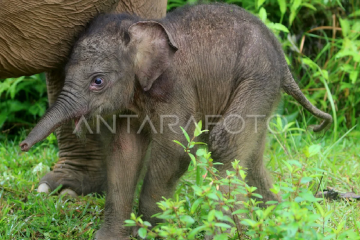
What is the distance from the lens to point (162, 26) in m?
3.32

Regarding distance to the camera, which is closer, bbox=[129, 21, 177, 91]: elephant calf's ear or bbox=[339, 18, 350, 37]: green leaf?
bbox=[129, 21, 177, 91]: elephant calf's ear

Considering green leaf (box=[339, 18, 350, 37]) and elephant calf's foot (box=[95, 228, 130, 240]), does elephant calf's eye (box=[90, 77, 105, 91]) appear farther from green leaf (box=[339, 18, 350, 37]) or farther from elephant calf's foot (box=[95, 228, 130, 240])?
green leaf (box=[339, 18, 350, 37])

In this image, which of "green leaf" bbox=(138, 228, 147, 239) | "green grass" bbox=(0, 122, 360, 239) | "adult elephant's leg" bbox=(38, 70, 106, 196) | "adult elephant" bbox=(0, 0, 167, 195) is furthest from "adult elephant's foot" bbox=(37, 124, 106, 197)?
"green leaf" bbox=(138, 228, 147, 239)

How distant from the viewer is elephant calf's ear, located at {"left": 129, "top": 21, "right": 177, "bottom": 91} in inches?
131

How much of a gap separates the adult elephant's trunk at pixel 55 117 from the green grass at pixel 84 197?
0.66 meters

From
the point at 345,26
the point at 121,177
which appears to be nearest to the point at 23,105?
the point at 121,177

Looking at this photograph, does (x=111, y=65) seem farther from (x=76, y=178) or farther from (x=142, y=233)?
(x=76, y=178)

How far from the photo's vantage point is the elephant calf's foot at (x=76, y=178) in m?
4.26

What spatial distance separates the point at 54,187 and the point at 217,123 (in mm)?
1450

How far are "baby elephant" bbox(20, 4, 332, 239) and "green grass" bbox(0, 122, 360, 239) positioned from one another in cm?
29

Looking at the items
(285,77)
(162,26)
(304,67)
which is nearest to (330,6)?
(304,67)

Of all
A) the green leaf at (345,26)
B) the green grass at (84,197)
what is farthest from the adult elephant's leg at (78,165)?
the green leaf at (345,26)

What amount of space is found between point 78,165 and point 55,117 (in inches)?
56.0

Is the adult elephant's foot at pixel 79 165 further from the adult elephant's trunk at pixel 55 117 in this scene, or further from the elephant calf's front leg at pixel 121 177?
the adult elephant's trunk at pixel 55 117
